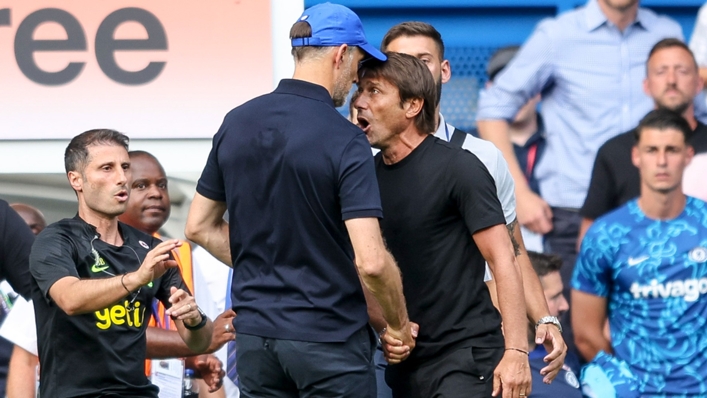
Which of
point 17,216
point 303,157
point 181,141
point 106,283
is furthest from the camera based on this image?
point 181,141

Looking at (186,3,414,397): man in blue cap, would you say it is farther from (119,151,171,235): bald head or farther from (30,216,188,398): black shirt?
(119,151,171,235): bald head

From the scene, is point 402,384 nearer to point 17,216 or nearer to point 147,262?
point 147,262

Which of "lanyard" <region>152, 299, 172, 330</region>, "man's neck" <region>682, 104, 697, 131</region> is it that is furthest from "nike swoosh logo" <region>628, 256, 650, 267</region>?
"lanyard" <region>152, 299, 172, 330</region>

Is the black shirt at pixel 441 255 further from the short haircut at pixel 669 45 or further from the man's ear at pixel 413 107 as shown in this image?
the short haircut at pixel 669 45

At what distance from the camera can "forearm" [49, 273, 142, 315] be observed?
3463 millimetres

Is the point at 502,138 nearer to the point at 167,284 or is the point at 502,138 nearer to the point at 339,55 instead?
the point at 167,284

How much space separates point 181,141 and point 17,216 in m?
0.87

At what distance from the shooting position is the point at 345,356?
327cm

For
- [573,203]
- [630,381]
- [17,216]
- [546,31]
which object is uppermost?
[546,31]

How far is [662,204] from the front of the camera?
212 inches

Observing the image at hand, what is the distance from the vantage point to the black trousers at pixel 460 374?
3.49m

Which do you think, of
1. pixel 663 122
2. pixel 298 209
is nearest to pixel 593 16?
pixel 663 122

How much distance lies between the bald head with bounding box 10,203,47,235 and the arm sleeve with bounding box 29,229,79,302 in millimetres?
1582

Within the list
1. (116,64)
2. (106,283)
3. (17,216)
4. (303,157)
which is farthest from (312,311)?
(116,64)
